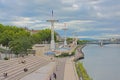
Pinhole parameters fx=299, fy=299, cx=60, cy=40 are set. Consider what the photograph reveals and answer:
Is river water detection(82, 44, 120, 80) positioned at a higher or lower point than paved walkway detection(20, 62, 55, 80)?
lower

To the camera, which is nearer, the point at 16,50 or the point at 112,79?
the point at 112,79

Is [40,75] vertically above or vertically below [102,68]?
above

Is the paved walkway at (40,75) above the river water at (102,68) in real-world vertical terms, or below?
above

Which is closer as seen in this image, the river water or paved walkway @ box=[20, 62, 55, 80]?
paved walkway @ box=[20, 62, 55, 80]

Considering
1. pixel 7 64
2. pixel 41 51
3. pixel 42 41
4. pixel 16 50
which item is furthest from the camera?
pixel 42 41

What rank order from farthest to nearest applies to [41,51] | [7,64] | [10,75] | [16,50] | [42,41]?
1. [42,41]
2. [41,51]
3. [16,50]
4. [7,64]
5. [10,75]

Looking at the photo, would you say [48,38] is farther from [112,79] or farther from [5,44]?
[112,79]

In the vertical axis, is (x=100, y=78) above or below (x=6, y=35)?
below

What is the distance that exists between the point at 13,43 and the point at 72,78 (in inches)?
1015

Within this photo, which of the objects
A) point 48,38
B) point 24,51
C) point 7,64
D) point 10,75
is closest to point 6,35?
point 24,51

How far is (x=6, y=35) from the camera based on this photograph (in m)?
74.8

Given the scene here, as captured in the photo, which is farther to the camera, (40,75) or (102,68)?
(102,68)

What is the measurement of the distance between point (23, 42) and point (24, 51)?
7.67ft

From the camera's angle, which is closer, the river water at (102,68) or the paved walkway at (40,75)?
the paved walkway at (40,75)
